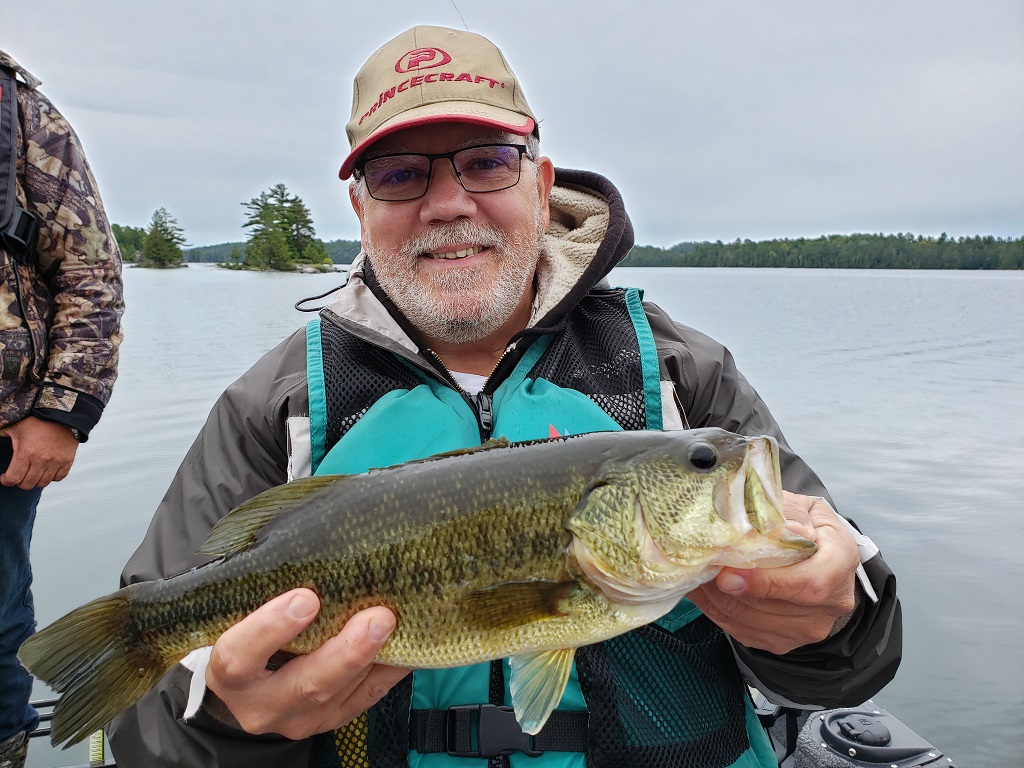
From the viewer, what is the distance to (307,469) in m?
2.78

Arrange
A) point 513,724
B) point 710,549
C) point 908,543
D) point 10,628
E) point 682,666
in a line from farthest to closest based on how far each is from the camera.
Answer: point 908,543, point 10,628, point 682,666, point 513,724, point 710,549

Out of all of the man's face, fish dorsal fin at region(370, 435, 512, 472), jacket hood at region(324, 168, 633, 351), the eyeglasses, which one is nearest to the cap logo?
the man's face

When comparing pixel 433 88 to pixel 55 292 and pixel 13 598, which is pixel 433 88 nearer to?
pixel 55 292

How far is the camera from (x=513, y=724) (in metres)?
2.40

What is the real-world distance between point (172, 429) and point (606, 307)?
31.8ft

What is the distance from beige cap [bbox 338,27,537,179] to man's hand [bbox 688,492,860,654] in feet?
6.43

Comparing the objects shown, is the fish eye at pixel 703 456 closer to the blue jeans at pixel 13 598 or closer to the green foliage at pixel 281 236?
the blue jeans at pixel 13 598

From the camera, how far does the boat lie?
326cm

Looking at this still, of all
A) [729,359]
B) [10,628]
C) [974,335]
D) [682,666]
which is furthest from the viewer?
[974,335]

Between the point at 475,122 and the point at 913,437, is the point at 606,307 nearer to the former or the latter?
the point at 475,122

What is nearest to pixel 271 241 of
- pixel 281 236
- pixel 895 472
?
pixel 281 236

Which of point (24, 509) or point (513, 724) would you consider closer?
point (513, 724)

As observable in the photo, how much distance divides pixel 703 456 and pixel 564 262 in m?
1.73

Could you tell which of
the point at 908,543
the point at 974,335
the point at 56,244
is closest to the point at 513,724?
the point at 56,244
